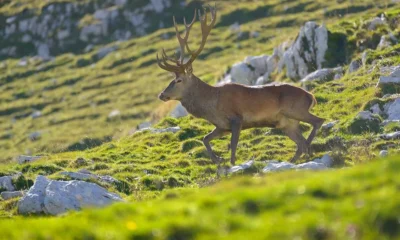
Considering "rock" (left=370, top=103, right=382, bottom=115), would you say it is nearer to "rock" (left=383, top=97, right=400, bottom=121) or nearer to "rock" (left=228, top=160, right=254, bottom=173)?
"rock" (left=383, top=97, right=400, bottom=121)

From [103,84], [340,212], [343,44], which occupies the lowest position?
[103,84]

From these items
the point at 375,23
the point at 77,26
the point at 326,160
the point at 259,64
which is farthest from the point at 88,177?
the point at 77,26

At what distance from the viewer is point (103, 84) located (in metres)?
50.5

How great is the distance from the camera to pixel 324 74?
2566cm

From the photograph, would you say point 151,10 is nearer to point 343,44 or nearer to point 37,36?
point 37,36

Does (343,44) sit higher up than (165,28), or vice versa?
(343,44)

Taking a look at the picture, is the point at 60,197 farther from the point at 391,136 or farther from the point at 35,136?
the point at 35,136

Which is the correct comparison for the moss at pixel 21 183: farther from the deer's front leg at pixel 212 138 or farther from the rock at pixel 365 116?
the rock at pixel 365 116

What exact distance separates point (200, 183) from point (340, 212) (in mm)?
9124

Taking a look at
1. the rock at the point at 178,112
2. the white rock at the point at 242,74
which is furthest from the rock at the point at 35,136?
the rock at the point at 178,112

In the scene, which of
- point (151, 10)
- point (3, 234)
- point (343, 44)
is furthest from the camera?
point (151, 10)

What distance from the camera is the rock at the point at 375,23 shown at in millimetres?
27766

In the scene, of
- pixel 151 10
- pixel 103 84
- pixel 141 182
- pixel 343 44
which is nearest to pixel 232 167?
pixel 141 182

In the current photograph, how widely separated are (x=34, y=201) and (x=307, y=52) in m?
15.6
